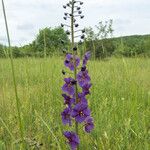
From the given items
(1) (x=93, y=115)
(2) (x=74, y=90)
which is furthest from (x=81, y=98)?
(1) (x=93, y=115)

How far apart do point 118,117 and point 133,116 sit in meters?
0.19

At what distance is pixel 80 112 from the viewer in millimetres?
1707

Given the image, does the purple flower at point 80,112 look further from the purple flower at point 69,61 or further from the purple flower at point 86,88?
the purple flower at point 69,61

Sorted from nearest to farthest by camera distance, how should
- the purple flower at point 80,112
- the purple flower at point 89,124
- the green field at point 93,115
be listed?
the purple flower at point 80,112, the purple flower at point 89,124, the green field at point 93,115

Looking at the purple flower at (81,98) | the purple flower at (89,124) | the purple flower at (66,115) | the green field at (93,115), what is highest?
the purple flower at (81,98)

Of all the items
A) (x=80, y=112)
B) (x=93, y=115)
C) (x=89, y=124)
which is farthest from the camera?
(x=93, y=115)

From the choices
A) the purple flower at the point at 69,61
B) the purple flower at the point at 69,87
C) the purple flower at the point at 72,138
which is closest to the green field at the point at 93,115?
the purple flower at the point at 72,138

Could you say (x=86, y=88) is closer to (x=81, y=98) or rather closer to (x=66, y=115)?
(x=81, y=98)

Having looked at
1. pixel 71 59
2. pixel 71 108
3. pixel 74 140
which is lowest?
pixel 74 140

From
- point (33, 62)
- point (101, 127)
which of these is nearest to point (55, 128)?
point (101, 127)

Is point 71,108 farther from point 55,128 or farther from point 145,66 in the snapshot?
point 145,66

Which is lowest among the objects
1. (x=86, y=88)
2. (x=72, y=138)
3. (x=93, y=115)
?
(x=93, y=115)

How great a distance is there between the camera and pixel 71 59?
177cm

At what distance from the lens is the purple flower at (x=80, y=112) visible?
1.70 m
